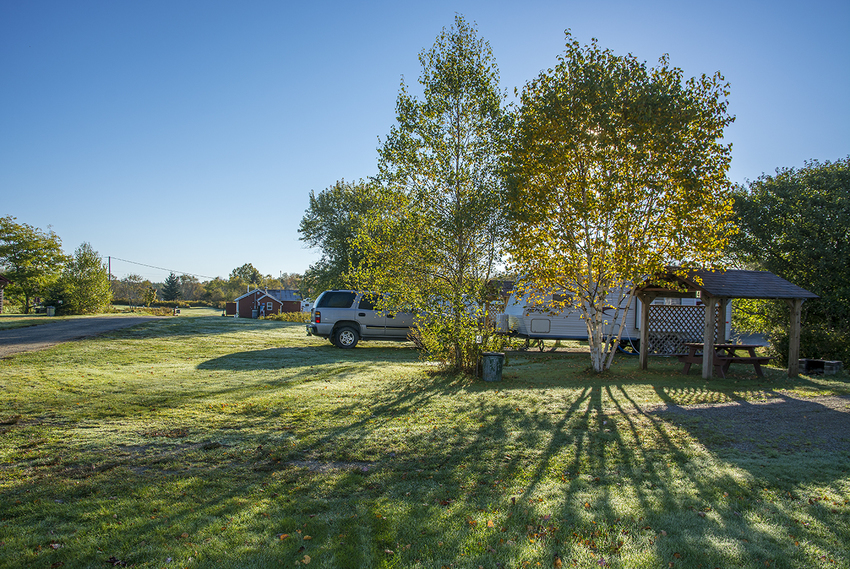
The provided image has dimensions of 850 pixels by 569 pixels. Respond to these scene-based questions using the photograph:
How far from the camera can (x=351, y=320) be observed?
15922 millimetres

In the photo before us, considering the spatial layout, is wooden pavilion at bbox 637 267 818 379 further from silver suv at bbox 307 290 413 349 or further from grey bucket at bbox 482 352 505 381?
silver suv at bbox 307 290 413 349

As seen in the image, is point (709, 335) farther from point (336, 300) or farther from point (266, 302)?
point (266, 302)

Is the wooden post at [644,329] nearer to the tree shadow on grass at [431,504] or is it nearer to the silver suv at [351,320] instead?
the tree shadow on grass at [431,504]

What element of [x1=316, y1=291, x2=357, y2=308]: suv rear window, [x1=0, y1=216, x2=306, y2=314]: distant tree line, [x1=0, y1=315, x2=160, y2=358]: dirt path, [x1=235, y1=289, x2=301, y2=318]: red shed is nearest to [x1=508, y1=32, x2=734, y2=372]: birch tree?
[x1=316, y1=291, x2=357, y2=308]: suv rear window

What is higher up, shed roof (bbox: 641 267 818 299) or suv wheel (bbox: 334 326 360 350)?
shed roof (bbox: 641 267 818 299)

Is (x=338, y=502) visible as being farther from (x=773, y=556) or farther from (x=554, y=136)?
(x=554, y=136)

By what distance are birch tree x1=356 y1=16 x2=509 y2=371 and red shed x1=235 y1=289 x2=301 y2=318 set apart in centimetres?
4701

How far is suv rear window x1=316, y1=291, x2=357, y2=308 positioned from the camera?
15.8 m

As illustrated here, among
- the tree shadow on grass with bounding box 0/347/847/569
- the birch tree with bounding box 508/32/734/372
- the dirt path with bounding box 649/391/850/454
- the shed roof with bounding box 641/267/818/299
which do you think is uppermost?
the birch tree with bounding box 508/32/734/372

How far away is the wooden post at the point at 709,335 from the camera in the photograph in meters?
10.9

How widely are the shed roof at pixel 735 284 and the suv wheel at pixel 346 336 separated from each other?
890 cm

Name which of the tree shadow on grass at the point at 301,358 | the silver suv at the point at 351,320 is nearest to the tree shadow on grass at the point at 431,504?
the tree shadow on grass at the point at 301,358

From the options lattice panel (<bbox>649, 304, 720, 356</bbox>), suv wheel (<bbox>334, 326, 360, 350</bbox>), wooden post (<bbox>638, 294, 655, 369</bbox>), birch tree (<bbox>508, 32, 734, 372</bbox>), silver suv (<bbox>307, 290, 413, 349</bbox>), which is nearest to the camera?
birch tree (<bbox>508, 32, 734, 372</bbox>)

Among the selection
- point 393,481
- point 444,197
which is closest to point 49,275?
point 444,197
